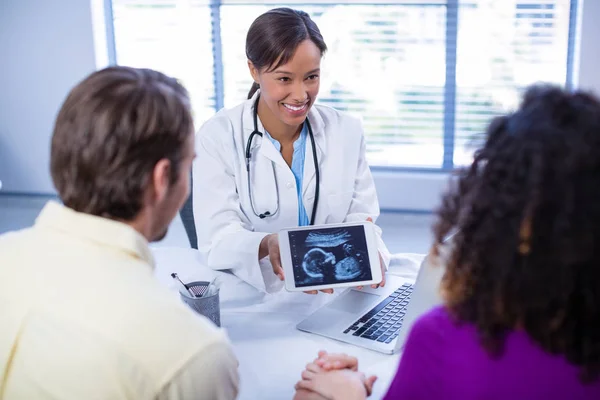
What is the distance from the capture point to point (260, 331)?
125 centimetres

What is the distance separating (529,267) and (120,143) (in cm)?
51

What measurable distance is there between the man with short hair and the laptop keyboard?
0.43 metres

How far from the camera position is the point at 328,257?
1.34 meters

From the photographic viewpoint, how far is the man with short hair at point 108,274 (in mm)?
744

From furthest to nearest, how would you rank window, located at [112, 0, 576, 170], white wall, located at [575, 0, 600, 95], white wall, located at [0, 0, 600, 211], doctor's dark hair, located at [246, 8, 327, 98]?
white wall, located at [0, 0, 600, 211], window, located at [112, 0, 576, 170], white wall, located at [575, 0, 600, 95], doctor's dark hair, located at [246, 8, 327, 98]

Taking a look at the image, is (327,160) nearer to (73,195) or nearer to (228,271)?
(228,271)

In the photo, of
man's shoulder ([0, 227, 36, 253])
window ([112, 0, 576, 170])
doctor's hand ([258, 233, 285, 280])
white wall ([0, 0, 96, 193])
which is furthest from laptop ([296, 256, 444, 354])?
white wall ([0, 0, 96, 193])

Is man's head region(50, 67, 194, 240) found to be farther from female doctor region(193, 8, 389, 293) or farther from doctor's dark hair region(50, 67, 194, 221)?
female doctor region(193, 8, 389, 293)

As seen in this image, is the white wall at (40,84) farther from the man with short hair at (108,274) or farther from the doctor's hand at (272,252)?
the man with short hair at (108,274)

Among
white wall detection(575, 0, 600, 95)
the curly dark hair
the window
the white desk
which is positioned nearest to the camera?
the curly dark hair

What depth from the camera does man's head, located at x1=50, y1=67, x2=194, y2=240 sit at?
0.81m

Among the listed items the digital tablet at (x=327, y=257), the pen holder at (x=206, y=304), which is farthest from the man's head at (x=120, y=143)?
the digital tablet at (x=327, y=257)

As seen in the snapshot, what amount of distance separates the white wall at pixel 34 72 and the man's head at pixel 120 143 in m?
3.24

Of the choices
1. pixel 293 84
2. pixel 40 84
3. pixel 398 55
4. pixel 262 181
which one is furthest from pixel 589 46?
pixel 40 84
